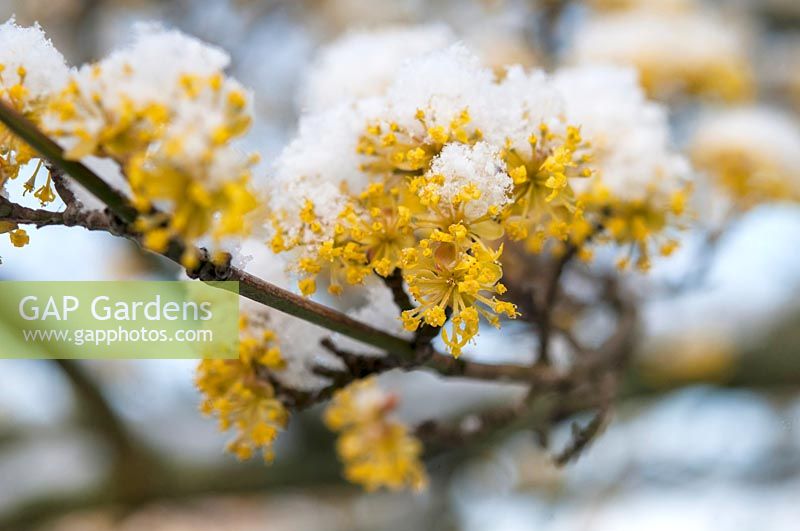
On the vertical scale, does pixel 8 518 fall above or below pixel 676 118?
below

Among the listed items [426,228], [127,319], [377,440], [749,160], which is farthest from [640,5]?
[127,319]

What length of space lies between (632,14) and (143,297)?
6.43 ft

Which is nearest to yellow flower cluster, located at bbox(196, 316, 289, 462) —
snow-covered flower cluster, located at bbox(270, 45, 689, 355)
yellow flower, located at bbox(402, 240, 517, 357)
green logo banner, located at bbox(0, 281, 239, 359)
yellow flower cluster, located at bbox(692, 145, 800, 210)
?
green logo banner, located at bbox(0, 281, 239, 359)

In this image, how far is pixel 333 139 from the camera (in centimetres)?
108

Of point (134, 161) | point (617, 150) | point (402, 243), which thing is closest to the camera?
point (134, 161)

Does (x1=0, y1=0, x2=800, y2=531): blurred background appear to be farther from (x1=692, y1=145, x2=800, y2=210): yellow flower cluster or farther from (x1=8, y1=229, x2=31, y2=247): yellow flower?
(x1=8, y1=229, x2=31, y2=247): yellow flower

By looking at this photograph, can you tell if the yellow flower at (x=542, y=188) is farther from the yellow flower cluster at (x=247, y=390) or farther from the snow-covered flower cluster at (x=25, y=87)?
the snow-covered flower cluster at (x=25, y=87)

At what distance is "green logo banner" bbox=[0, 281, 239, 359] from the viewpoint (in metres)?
1.09

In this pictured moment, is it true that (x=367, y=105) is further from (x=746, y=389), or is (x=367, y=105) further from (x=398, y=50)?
(x=746, y=389)

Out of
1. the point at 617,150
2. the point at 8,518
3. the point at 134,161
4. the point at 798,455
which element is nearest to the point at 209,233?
the point at 134,161

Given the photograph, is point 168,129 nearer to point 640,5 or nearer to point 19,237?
point 19,237

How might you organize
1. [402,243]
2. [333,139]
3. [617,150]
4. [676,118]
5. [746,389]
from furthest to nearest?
[746,389] → [676,118] → [617,150] → [333,139] → [402,243]

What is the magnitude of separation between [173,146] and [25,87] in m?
0.26

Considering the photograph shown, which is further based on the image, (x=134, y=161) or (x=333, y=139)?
(x=333, y=139)
